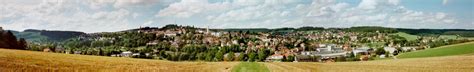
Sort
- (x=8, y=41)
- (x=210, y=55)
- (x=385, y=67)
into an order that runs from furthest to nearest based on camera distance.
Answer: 1. (x=210, y=55)
2. (x=8, y=41)
3. (x=385, y=67)

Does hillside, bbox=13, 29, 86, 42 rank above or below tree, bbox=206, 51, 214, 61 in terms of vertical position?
above

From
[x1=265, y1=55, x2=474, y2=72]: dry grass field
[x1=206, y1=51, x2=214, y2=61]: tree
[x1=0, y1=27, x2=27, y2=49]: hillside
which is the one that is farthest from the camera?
[x1=206, y1=51, x2=214, y2=61]: tree

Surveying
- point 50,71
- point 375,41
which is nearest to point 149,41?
point 50,71

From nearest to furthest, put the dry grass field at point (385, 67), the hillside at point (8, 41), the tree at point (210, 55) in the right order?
the dry grass field at point (385, 67) → the hillside at point (8, 41) → the tree at point (210, 55)

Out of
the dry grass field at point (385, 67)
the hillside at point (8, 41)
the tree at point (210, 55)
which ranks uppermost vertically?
the hillside at point (8, 41)

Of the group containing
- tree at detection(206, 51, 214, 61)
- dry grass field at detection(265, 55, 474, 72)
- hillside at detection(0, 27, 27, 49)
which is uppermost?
hillside at detection(0, 27, 27, 49)

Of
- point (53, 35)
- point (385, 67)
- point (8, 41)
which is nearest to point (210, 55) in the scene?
point (53, 35)

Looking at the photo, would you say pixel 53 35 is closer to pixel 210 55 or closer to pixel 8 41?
pixel 210 55

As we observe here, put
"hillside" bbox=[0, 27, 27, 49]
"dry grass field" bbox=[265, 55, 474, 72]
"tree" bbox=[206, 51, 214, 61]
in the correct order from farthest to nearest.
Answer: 1. "tree" bbox=[206, 51, 214, 61]
2. "hillside" bbox=[0, 27, 27, 49]
3. "dry grass field" bbox=[265, 55, 474, 72]

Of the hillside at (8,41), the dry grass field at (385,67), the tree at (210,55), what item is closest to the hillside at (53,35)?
the tree at (210,55)

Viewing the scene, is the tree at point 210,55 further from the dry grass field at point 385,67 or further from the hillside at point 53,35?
the dry grass field at point 385,67

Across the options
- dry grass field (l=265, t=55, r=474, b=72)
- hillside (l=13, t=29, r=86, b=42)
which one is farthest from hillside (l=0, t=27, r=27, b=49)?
hillside (l=13, t=29, r=86, b=42)

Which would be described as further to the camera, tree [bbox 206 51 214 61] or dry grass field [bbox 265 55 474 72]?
tree [bbox 206 51 214 61]

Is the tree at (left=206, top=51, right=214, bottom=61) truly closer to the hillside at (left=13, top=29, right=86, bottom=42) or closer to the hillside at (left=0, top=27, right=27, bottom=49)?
the hillside at (left=13, top=29, right=86, bottom=42)
